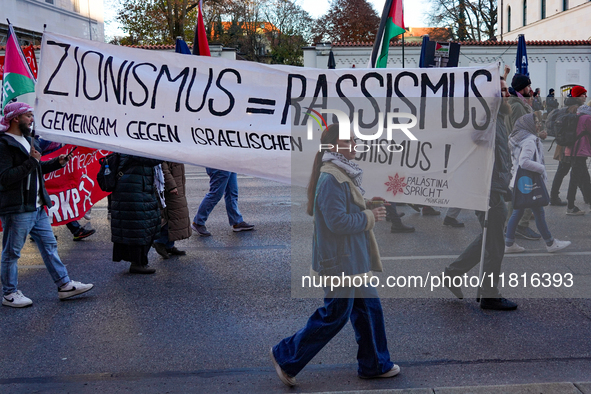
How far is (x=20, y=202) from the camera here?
5055 mm

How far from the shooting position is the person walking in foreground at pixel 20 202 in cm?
501

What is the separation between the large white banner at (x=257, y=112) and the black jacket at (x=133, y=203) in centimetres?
109

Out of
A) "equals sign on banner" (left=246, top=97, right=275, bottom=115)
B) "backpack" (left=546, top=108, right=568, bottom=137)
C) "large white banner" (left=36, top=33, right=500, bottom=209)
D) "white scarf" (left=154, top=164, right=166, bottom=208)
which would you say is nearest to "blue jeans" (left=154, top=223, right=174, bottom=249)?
"white scarf" (left=154, top=164, right=166, bottom=208)

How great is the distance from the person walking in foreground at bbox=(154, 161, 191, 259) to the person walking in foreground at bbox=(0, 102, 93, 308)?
139cm

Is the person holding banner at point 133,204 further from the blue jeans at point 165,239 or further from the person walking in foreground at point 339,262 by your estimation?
the person walking in foreground at point 339,262

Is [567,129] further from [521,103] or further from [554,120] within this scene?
[521,103]

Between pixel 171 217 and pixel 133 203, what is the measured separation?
2.59 feet

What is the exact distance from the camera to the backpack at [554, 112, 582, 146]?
30.6ft

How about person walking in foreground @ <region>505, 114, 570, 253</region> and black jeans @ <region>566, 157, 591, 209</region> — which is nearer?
person walking in foreground @ <region>505, 114, 570, 253</region>

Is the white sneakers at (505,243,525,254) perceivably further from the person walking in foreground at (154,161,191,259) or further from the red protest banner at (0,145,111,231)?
the red protest banner at (0,145,111,231)

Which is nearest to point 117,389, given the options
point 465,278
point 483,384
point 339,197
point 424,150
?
point 339,197

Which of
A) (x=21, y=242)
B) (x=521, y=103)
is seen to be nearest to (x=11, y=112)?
(x=21, y=242)

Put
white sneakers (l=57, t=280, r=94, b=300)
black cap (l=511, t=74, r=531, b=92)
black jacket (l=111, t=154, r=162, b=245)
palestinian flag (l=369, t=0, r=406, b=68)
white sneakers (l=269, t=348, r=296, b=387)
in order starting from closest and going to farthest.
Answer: white sneakers (l=269, t=348, r=296, b=387) < white sneakers (l=57, t=280, r=94, b=300) < black cap (l=511, t=74, r=531, b=92) < black jacket (l=111, t=154, r=162, b=245) < palestinian flag (l=369, t=0, r=406, b=68)

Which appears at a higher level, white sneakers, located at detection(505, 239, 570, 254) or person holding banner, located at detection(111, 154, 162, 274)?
person holding banner, located at detection(111, 154, 162, 274)
